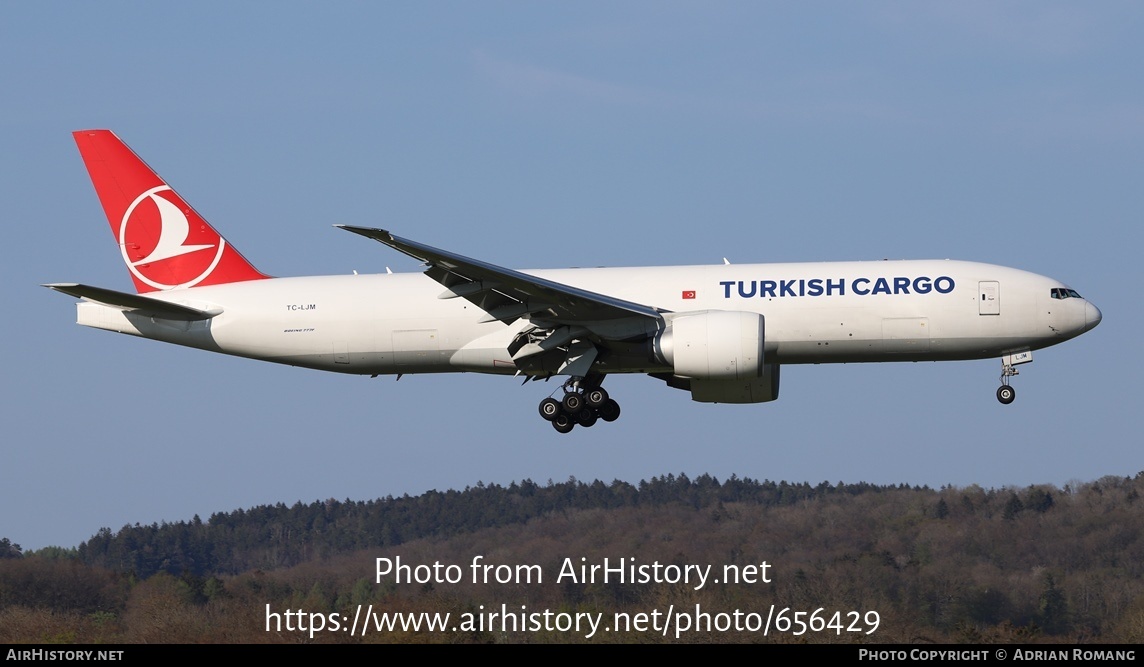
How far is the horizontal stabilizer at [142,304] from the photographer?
3947cm

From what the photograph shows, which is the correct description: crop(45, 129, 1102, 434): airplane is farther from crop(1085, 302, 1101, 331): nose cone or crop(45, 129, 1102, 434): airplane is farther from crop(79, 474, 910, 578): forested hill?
crop(79, 474, 910, 578): forested hill

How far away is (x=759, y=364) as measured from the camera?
37.1 meters

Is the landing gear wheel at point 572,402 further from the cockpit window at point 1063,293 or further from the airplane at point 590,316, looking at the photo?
the cockpit window at point 1063,293

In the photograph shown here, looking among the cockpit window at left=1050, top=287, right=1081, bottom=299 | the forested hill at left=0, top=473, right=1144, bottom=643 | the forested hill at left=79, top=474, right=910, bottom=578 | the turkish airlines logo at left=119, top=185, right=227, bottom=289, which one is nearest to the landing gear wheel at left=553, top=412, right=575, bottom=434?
the forested hill at left=0, top=473, right=1144, bottom=643

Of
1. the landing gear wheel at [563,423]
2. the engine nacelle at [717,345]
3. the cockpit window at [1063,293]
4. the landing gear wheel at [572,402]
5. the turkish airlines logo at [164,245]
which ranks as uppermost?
the turkish airlines logo at [164,245]

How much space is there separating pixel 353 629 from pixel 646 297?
1097cm

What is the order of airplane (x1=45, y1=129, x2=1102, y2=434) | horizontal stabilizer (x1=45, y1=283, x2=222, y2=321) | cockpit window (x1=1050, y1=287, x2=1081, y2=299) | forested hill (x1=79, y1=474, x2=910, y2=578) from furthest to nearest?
forested hill (x1=79, y1=474, x2=910, y2=578), horizontal stabilizer (x1=45, y1=283, x2=222, y2=321), cockpit window (x1=1050, y1=287, x2=1081, y2=299), airplane (x1=45, y1=129, x2=1102, y2=434)

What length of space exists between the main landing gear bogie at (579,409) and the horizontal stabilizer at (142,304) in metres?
9.11

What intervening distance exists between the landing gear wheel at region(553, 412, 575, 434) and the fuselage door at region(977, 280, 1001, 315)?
1053 centimetres

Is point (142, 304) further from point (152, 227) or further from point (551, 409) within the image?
point (551, 409)

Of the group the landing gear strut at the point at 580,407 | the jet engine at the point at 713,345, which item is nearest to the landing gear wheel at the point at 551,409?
the landing gear strut at the point at 580,407

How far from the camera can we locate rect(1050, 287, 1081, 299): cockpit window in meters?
38.4

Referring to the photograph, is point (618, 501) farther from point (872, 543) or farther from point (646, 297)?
point (646, 297)

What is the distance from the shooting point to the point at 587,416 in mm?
40594
